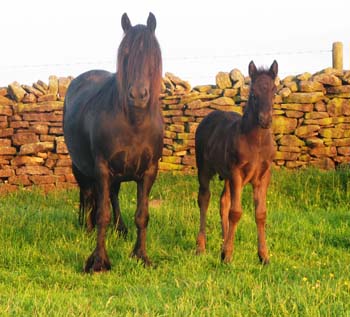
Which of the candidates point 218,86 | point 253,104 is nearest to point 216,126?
point 253,104

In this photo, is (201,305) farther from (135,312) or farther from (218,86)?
(218,86)

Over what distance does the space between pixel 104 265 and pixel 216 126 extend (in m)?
2.42

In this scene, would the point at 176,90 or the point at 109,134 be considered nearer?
the point at 109,134

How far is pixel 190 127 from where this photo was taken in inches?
492

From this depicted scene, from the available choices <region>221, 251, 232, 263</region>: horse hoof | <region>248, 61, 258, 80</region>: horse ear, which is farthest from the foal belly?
<region>248, 61, 258, 80</region>: horse ear

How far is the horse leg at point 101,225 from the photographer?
6336 millimetres

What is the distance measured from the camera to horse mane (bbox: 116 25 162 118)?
6.00 m

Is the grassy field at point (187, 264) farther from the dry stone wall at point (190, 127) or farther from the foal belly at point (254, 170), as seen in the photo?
the dry stone wall at point (190, 127)

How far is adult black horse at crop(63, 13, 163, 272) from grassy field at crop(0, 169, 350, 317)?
51 centimetres

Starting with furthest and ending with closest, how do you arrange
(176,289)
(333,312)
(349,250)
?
1. (349,250)
2. (176,289)
3. (333,312)

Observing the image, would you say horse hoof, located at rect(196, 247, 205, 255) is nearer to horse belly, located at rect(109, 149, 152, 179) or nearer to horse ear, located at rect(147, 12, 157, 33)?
horse belly, located at rect(109, 149, 152, 179)

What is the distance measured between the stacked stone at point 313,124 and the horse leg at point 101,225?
21.7ft

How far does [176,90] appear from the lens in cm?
1298

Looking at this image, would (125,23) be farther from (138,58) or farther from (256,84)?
(256,84)
